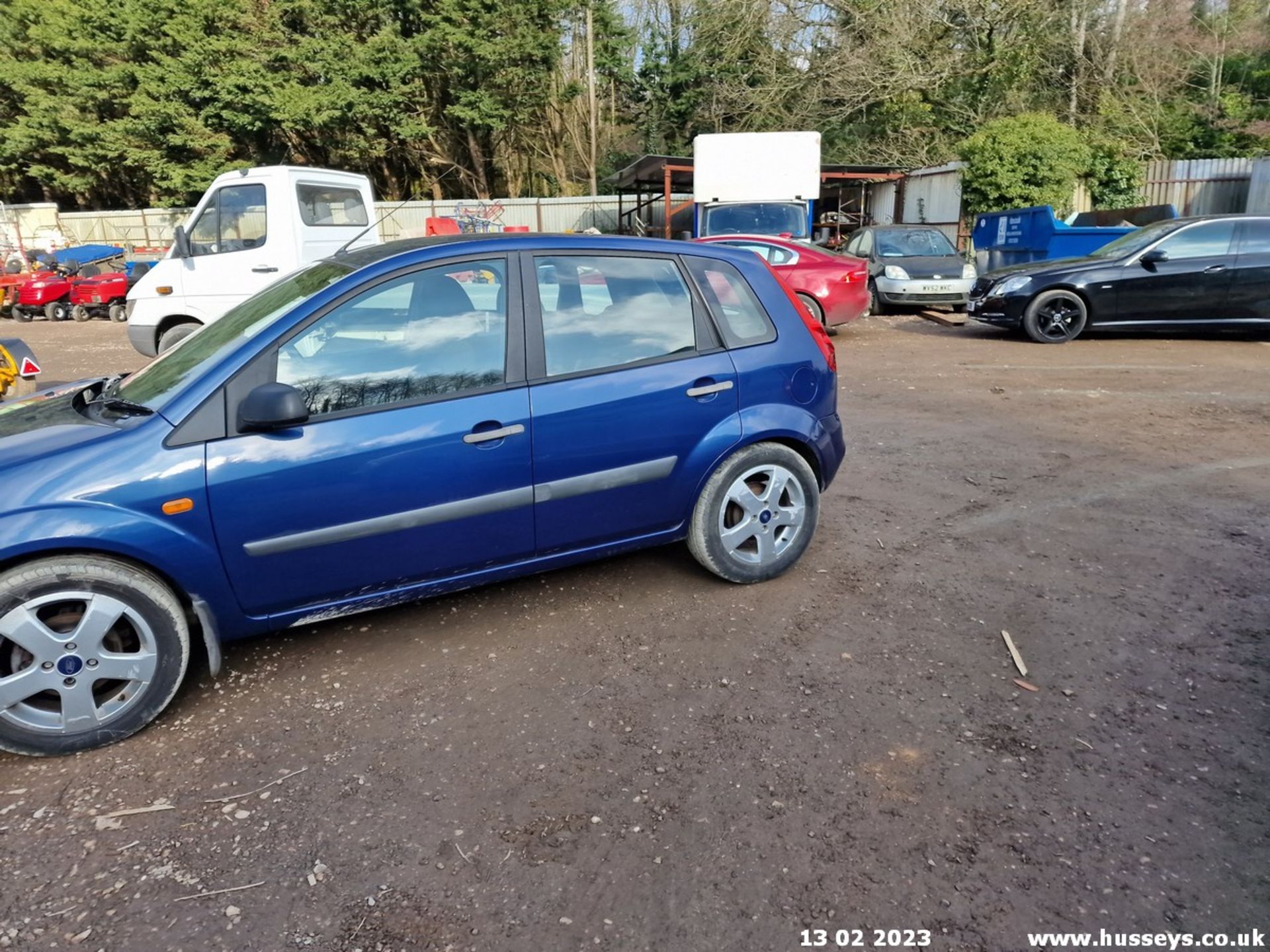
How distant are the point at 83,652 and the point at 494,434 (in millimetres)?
1539

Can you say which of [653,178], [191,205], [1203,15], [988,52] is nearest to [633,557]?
[653,178]

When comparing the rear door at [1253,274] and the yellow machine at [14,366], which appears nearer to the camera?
the yellow machine at [14,366]

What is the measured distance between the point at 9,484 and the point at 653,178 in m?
20.5

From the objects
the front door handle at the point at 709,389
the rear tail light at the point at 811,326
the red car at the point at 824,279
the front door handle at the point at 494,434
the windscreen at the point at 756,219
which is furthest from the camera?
the windscreen at the point at 756,219

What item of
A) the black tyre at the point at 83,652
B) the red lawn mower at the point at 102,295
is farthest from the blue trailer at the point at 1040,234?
the red lawn mower at the point at 102,295

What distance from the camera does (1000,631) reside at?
3670mm

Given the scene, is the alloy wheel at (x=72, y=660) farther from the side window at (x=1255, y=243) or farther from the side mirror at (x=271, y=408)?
the side window at (x=1255, y=243)

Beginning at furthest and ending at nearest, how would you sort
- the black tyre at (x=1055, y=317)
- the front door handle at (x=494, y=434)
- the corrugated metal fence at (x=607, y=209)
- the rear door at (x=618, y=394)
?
the corrugated metal fence at (x=607, y=209)
the black tyre at (x=1055, y=317)
the rear door at (x=618, y=394)
the front door handle at (x=494, y=434)

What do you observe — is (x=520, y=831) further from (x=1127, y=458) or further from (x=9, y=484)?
(x=1127, y=458)

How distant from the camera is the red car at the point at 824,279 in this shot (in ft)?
36.6

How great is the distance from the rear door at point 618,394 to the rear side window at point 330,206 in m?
6.37

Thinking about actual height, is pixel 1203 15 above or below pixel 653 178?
above

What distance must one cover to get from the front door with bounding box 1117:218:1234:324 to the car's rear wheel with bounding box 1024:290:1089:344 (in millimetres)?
467

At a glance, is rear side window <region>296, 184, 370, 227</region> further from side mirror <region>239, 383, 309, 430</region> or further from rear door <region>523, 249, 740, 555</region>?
side mirror <region>239, 383, 309, 430</region>
